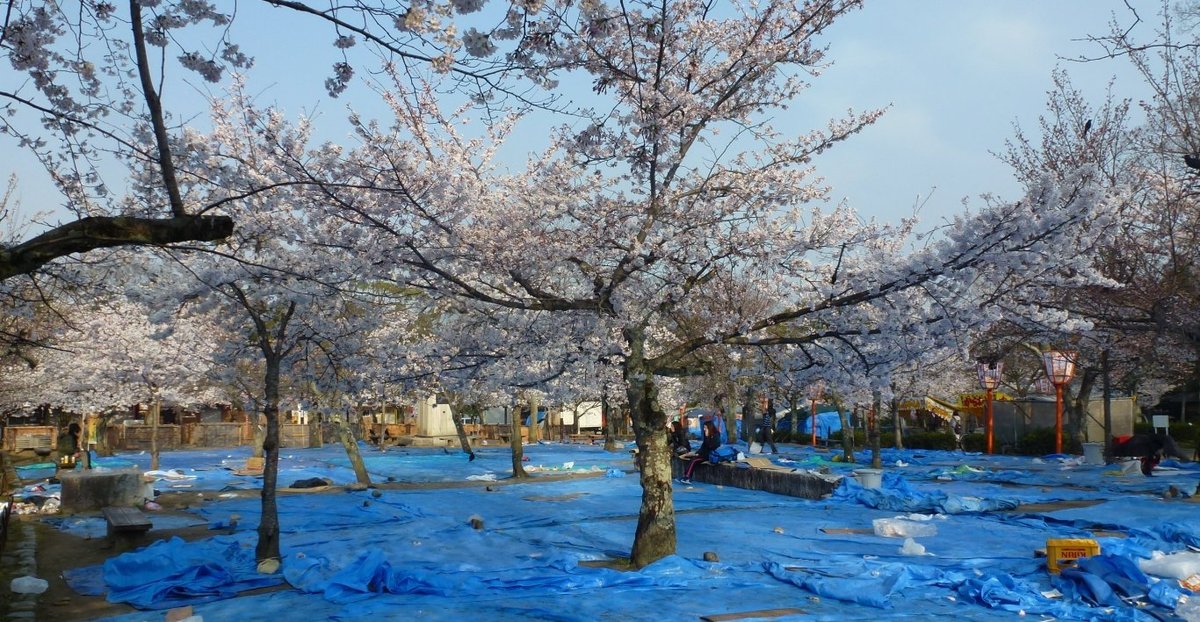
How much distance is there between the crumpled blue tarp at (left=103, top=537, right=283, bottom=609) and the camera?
9328mm

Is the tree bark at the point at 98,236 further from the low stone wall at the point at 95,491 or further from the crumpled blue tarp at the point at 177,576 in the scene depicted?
the low stone wall at the point at 95,491

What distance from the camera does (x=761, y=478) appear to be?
19.9m

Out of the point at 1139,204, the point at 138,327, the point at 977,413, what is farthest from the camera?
the point at 977,413

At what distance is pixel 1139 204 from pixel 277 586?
14.4 m

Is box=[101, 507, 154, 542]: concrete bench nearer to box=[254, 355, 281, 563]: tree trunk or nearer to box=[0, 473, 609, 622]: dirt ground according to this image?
box=[0, 473, 609, 622]: dirt ground

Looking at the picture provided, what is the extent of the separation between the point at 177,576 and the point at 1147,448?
1963cm

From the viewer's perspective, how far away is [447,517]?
1550 cm

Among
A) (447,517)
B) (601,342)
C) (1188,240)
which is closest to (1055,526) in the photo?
(1188,240)

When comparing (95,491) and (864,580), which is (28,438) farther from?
(864,580)

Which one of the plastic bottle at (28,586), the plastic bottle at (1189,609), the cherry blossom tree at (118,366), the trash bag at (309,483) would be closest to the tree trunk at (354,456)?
the trash bag at (309,483)

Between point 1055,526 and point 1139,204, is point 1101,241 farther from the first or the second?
point 1139,204

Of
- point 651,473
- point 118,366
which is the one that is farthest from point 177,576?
point 118,366

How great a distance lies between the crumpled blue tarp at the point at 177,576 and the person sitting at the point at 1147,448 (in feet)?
60.3

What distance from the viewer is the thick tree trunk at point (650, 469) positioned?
1045cm
